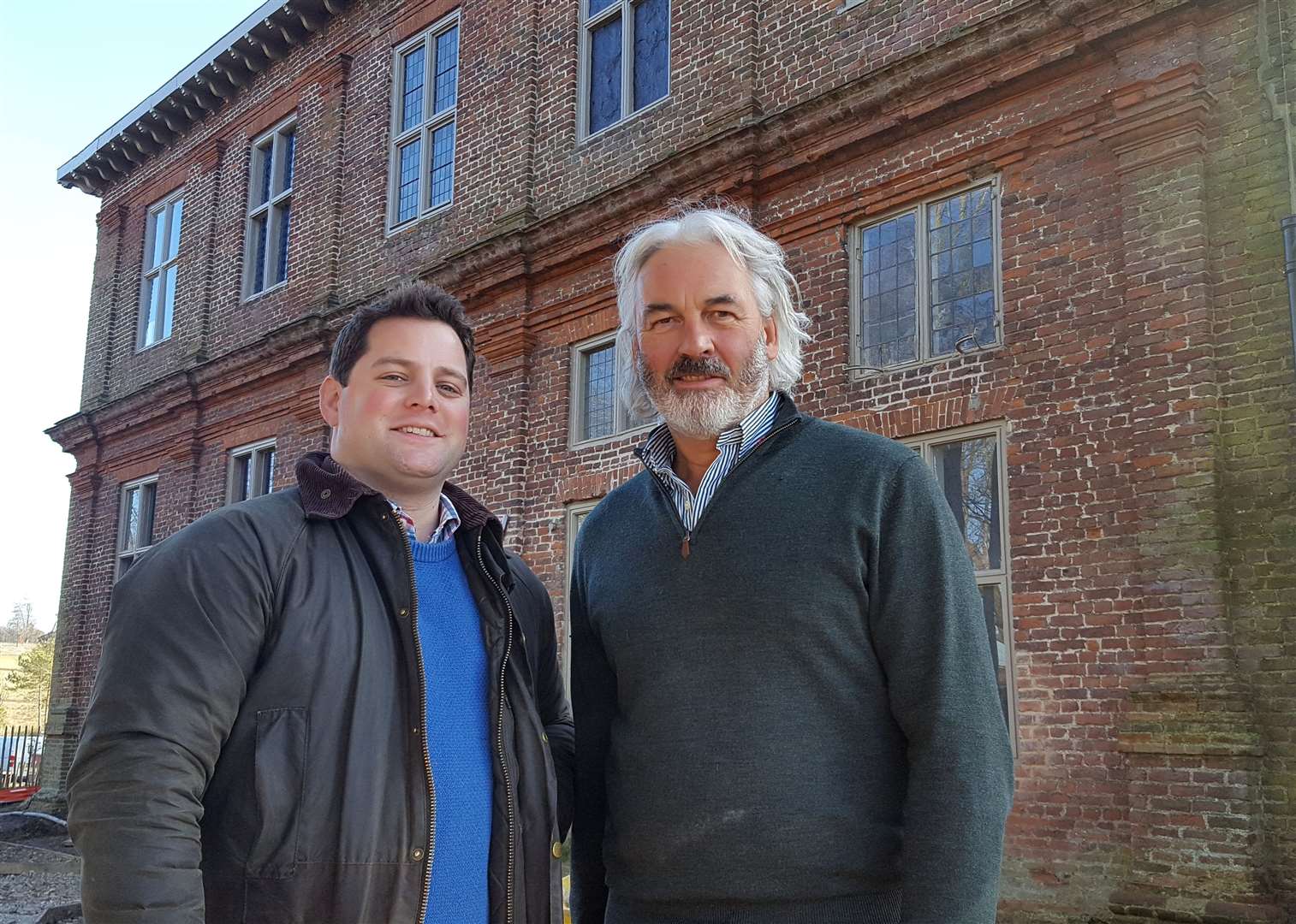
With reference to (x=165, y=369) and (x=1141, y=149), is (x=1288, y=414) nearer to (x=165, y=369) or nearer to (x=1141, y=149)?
(x=1141, y=149)

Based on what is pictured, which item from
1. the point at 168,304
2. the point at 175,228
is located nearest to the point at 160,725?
the point at 168,304

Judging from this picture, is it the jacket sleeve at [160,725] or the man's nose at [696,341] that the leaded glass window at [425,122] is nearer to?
the man's nose at [696,341]

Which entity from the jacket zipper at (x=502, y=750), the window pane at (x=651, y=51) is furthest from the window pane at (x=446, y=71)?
the jacket zipper at (x=502, y=750)

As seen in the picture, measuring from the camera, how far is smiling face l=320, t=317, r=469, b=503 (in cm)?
273

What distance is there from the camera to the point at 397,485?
2.77 meters

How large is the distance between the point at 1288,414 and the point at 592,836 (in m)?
5.28

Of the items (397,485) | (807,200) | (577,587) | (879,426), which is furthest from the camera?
(807,200)

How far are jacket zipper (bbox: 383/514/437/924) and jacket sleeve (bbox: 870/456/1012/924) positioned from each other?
0.97 metres

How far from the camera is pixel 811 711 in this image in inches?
91.1

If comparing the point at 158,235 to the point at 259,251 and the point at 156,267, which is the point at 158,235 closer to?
the point at 156,267

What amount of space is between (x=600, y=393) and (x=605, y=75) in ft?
11.1

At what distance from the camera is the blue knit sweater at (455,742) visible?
2.39 m

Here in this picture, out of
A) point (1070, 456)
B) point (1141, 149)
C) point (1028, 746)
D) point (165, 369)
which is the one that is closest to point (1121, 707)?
point (1028, 746)

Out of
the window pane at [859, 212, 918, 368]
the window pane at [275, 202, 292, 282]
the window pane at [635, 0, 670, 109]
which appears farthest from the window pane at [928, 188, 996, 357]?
the window pane at [275, 202, 292, 282]
